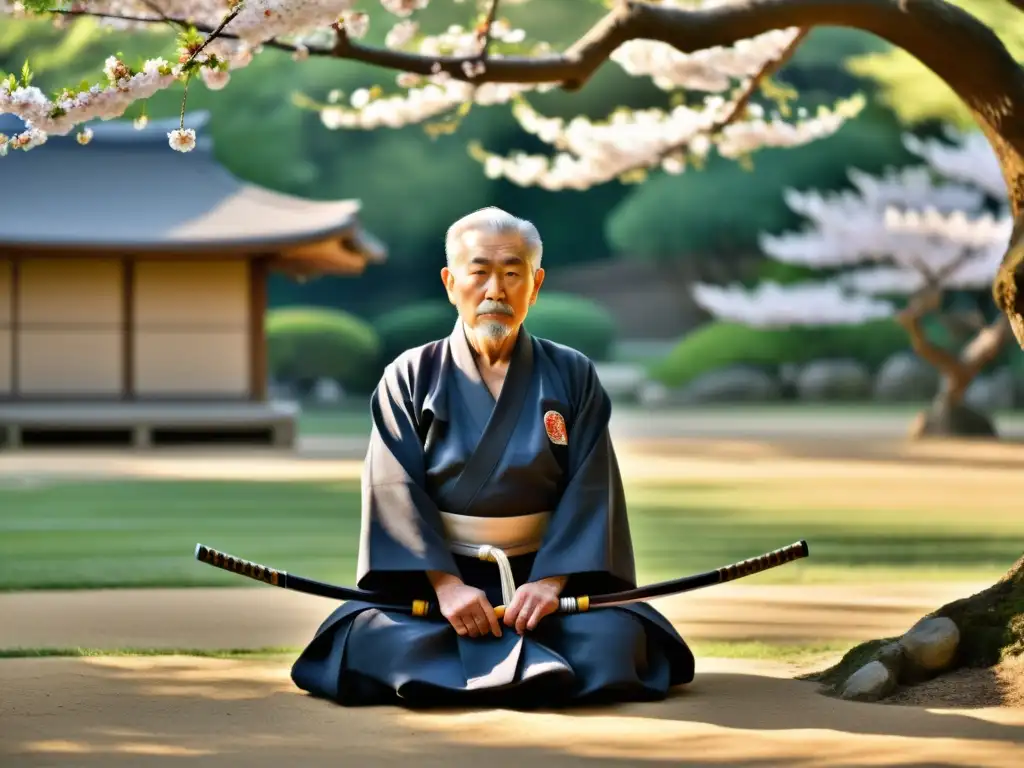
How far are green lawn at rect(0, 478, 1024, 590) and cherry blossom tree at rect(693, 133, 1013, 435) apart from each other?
6.04 metres

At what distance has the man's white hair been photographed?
3.75 metres

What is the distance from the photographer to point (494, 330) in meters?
3.74

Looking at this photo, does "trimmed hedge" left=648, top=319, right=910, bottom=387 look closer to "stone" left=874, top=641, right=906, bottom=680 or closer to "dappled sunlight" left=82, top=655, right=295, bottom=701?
"dappled sunlight" left=82, top=655, right=295, bottom=701

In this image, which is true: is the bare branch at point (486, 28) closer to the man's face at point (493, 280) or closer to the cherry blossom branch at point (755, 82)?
the man's face at point (493, 280)

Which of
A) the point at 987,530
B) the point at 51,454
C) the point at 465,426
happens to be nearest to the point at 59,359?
the point at 51,454

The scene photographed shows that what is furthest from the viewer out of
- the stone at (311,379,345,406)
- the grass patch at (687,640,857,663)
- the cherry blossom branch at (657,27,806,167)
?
the stone at (311,379,345,406)

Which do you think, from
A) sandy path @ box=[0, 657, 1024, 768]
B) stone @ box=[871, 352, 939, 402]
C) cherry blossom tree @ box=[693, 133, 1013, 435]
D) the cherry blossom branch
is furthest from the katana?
stone @ box=[871, 352, 939, 402]

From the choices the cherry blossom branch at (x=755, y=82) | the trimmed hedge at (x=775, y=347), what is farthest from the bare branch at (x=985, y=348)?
the cherry blossom branch at (x=755, y=82)

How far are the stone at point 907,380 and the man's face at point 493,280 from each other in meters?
23.0

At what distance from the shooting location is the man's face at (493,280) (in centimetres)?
373

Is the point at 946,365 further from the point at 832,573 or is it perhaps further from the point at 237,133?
the point at 237,133

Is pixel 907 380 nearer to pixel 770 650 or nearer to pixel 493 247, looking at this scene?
pixel 770 650

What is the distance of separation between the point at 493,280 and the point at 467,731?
1039 mm

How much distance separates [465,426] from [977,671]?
1.34 meters
